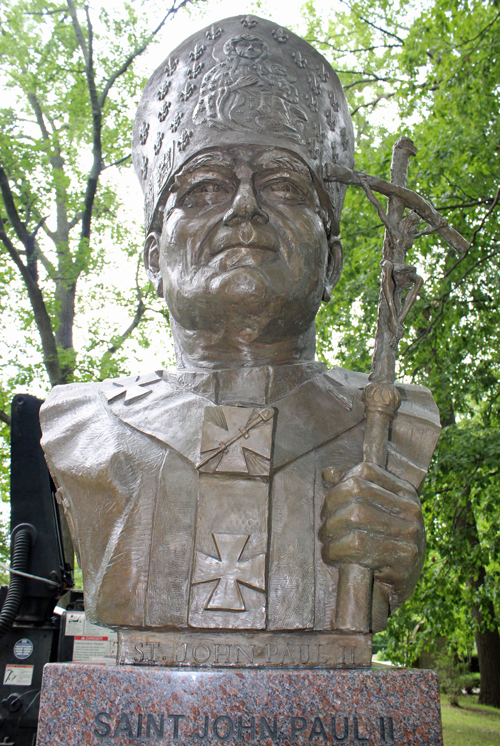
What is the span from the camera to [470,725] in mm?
9664

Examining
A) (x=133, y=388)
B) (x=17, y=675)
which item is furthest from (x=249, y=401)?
(x=17, y=675)

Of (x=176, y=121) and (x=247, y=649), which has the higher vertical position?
(x=176, y=121)

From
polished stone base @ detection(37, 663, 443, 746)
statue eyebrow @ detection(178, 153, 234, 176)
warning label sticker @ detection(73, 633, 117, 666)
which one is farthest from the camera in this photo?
warning label sticker @ detection(73, 633, 117, 666)

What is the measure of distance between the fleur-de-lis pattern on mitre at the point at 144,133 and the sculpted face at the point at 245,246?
568 millimetres

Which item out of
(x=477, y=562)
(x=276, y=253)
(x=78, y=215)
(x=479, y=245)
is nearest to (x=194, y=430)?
(x=276, y=253)

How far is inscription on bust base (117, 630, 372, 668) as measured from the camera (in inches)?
91.2

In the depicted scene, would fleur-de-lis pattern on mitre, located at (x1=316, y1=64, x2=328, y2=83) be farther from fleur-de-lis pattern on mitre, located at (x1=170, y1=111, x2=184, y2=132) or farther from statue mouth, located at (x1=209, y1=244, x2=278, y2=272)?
statue mouth, located at (x1=209, y1=244, x2=278, y2=272)

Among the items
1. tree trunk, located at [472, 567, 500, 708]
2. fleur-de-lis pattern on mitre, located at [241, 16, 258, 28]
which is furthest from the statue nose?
tree trunk, located at [472, 567, 500, 708]

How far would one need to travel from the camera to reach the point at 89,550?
2551mm

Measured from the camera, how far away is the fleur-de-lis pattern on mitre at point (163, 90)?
10.9 ft

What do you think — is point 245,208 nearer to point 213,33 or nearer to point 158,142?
point 158,142

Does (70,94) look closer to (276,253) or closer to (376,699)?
(276,253)

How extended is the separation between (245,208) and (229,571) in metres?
1.45

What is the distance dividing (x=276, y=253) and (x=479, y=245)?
4.56 m
